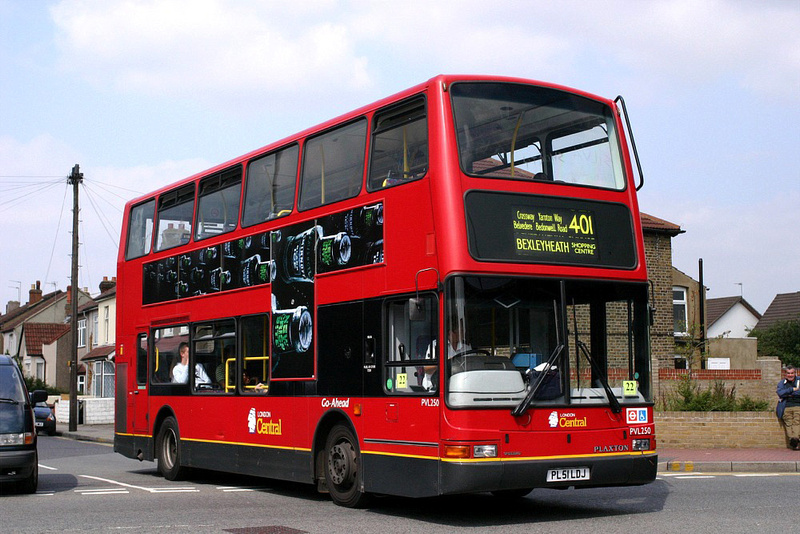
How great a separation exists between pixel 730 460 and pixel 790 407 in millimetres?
3882

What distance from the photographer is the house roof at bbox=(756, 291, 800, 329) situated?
2948 inches

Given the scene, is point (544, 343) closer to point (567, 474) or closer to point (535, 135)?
point (567, 474)

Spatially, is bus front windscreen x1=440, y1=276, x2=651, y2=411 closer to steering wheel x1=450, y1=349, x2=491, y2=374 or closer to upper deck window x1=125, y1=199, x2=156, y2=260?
steering wheel x1=450, y1=349, x2=491, y2=374

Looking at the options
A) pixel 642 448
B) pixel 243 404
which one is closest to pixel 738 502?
pixel 642 448

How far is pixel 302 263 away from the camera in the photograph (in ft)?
43.4

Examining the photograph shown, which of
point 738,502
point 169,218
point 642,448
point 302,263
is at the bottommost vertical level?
point 738,502

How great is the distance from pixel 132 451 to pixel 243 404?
436 centimetres

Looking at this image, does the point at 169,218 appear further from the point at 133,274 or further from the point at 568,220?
the point at 568,220

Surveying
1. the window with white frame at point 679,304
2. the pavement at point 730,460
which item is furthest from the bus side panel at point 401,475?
the window with white frame at point 679,304

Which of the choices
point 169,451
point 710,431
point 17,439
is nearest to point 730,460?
point 710,431

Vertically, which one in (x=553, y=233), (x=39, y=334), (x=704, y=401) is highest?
(x=39, y=334)

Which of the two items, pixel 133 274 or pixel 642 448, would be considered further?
pixel 133 274

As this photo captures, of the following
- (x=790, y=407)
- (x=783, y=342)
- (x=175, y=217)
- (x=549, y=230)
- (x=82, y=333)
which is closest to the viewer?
(x=549, y=230)

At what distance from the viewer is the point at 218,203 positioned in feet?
51.4
